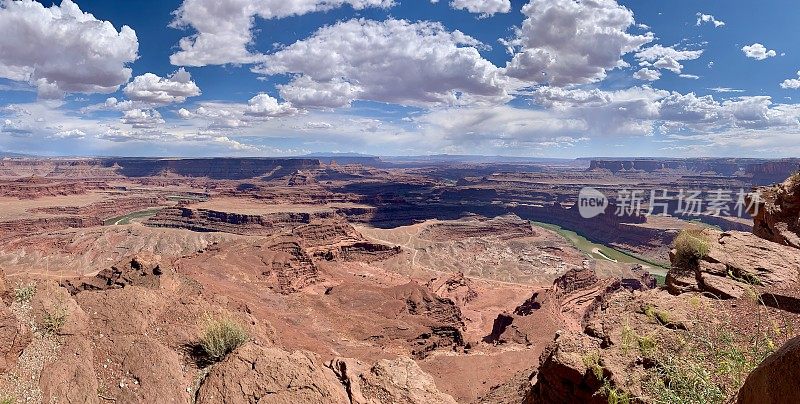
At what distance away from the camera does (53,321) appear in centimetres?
1142

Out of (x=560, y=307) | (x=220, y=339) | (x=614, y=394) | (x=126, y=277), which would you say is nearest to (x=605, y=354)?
(x=614, y=394)

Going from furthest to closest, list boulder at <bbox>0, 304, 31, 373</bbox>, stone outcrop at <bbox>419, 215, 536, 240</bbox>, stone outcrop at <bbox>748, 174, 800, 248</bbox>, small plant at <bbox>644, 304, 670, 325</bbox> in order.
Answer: stone outcrop at <bbox>419, 215, 536, 240</bbox> → stone outcrop at <bbox>748, 174, 800, 248</bbox> → boulder at <bbox>0, 304, 31, 373</bbox> → small plant at <bbox>644, 304, 670, 325</bbox>

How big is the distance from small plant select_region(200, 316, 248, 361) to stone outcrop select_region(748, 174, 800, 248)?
19.4m

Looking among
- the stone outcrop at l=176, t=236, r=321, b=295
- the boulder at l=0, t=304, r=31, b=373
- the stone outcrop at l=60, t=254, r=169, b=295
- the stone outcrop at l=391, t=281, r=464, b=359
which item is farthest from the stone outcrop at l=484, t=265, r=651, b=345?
the boulder at l=0, t=304, r=31, b=373

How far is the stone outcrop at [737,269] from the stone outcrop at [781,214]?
207 centimetres

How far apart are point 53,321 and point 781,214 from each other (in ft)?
83.6

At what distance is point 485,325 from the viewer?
44.8 m

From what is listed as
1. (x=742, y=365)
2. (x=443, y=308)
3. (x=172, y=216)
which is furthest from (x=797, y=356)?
(x=172, y=216)

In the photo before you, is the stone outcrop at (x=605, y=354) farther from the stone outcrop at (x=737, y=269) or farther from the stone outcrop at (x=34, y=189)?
the stone outcrop at (x=34, y=189)

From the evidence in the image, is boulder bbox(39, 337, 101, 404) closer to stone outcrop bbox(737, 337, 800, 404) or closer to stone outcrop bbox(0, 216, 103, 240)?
stone outcrop bbox(737, 337, 800, 404)

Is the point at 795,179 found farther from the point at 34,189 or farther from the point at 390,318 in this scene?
the point at 34,189

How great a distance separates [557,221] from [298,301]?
4344 inches

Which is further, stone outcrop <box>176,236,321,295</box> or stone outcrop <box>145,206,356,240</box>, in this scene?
stone outcrop <box>145,206,356,240</box>

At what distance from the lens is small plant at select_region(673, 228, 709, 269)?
540 inches
